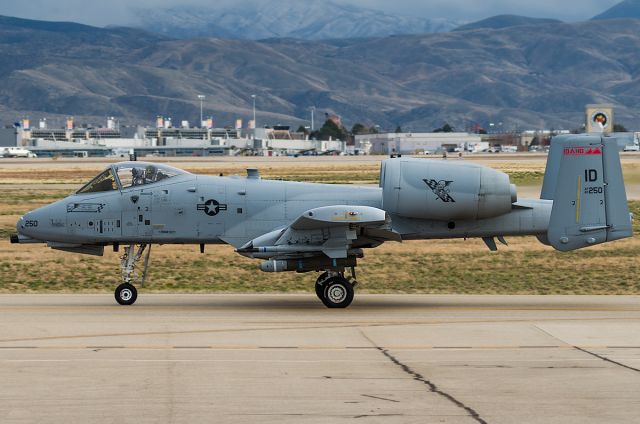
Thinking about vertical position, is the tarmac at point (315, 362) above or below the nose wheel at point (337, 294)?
below

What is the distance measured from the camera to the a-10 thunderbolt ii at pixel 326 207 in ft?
73.9

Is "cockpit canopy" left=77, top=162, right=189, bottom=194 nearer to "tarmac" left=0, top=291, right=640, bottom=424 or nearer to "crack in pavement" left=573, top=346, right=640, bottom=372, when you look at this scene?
"tarmac" left=0, top=291, right=640, bottom=424

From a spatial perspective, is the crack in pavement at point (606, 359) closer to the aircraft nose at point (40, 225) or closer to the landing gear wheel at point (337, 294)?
the landing gear wheel at point (337, 294)

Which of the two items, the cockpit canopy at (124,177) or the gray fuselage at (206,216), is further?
the cockpit canopy at (124,177)

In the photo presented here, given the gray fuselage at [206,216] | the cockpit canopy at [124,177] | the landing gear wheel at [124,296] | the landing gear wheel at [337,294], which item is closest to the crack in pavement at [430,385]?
the landing gear wheel at [337,294]

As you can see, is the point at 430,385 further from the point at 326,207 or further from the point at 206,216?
the point at 206,216

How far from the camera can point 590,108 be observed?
1581 inches

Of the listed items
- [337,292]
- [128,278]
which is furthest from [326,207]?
[128,278]

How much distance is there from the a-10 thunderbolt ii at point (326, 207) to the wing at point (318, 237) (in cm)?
2

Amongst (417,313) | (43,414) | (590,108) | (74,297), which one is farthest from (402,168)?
(590,108)

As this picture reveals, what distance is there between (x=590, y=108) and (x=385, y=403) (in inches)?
1114

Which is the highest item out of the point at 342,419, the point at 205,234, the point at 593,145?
the point at 593,145

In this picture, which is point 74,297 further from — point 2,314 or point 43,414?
point 43,414

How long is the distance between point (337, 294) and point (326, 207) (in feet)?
6.05
